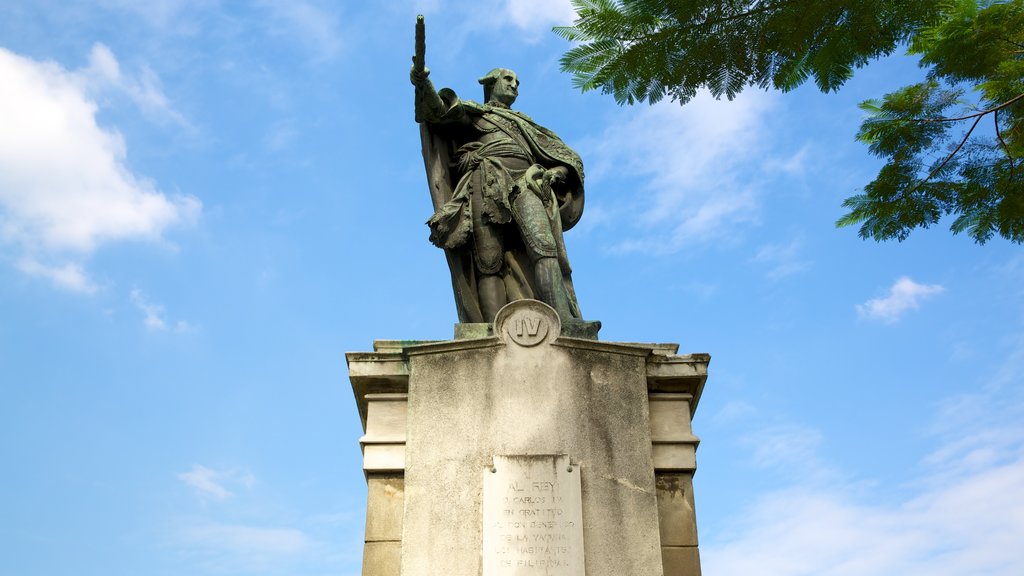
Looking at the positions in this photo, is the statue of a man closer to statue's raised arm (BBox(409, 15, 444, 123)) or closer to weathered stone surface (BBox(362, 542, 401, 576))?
statue's raised arm (BBox(409, 15, 444, 123))

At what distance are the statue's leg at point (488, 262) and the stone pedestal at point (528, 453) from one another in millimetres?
810

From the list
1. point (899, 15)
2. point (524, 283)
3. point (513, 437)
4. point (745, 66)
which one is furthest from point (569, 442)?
point (899, 15)

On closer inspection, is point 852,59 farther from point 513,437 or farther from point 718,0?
point 513,437

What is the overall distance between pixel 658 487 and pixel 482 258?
8.27 feet

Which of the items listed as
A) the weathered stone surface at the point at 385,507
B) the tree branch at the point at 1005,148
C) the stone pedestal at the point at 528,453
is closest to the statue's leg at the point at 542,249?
the stone pedestal at the point at 528,453

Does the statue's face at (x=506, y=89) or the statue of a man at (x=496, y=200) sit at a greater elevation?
the statue's face at (x=506, y=89)

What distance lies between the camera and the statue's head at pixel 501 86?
995 cm

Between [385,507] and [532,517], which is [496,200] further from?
[532,517]

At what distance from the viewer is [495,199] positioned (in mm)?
8688

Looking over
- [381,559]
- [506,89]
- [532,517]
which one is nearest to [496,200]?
[506,89]

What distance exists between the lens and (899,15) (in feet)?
21.8

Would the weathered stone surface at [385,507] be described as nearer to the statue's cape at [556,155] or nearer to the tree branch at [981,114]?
the statue's cape at [556,155]

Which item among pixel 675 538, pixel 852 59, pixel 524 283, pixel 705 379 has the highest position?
pixel 852 59

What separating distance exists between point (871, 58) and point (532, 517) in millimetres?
3989
